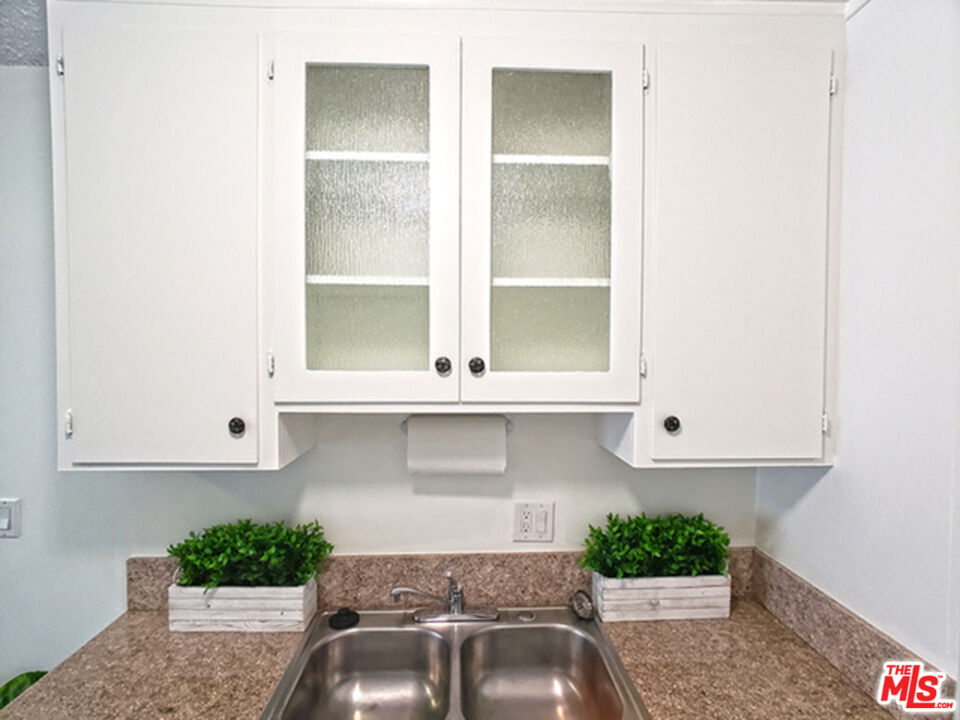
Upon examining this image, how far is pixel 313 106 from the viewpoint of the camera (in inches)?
42.5

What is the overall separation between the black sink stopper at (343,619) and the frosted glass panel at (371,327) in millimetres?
657

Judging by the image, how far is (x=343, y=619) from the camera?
4.14 feet

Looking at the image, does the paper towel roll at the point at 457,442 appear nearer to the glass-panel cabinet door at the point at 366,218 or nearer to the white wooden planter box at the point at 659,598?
the glass-panel cabinet door at the point at 366,218

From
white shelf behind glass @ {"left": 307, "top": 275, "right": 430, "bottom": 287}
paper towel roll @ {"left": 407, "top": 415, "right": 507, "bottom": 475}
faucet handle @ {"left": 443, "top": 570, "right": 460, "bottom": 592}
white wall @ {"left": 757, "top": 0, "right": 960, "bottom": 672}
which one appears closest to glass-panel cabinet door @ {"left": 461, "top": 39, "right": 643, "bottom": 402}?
white shelf behind glass @ {"left": 307, "top": 275, "right": 430, "bottom": 287}

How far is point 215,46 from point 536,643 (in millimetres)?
1568

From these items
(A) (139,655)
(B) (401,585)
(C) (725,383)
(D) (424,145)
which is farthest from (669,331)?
(A) (139,655)

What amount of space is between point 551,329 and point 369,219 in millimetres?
469

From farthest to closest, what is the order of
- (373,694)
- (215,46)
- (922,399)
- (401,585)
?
(401,585) → (373,694) → (215,46) → (922,399)

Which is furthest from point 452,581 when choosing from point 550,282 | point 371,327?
point 550,282

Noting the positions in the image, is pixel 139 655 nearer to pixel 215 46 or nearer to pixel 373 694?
pixel 373 694

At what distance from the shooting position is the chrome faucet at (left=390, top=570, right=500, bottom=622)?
129 centimetres

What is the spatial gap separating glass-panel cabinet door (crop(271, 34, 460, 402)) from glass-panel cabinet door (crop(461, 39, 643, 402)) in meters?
0.06

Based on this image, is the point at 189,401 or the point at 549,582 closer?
the point at 189,401

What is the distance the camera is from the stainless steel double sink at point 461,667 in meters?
1.18
